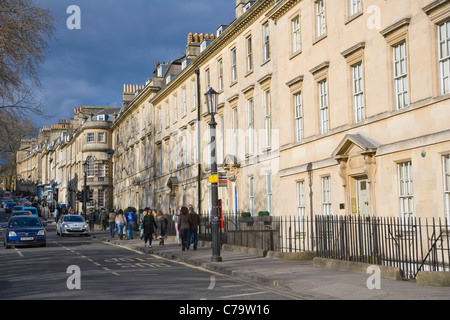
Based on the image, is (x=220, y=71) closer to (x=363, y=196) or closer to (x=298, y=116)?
(x=298, y=116)

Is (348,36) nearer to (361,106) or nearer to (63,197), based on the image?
(361,106)

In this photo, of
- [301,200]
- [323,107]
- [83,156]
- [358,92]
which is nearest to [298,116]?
[323,107]

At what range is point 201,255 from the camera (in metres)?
21.3

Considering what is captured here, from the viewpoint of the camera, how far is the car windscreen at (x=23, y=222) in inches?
1078

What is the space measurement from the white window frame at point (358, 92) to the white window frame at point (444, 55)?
153 inches

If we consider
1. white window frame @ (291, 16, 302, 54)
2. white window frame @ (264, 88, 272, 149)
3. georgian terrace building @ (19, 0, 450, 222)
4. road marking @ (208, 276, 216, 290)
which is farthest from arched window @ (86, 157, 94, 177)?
road marking @ (208, 276, 216, 290)

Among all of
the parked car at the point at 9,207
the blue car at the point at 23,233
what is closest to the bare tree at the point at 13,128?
the blue car at the point at 23,233

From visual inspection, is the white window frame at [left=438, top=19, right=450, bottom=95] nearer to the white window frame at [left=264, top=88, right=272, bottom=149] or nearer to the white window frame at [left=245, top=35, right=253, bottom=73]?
the white window frame at [left=264, top=88, right=272, bottom=149]

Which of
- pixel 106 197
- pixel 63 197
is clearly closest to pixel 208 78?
pixel 106 197

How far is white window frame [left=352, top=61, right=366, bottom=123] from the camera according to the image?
62.7ft

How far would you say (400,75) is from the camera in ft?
55.9

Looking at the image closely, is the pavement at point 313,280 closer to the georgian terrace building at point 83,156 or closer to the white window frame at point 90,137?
the georgian terrace building at point 83,156
